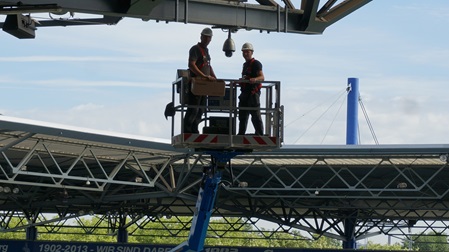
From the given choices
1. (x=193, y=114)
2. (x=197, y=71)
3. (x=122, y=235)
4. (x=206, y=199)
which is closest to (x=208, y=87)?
(x=197, y=71)

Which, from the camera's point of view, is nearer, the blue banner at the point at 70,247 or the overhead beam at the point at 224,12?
the overhead beam at the point at 224,12

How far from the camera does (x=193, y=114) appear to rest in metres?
15.2

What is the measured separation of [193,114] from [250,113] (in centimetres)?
105

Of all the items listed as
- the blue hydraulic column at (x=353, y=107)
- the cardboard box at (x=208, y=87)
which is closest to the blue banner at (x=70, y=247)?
the blue hydraulic column at (x=353, y=107)

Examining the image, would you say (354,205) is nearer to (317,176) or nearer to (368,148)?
(317,176)

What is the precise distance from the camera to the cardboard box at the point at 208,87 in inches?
591

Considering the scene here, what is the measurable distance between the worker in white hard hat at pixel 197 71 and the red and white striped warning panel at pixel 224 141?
16 centimetres

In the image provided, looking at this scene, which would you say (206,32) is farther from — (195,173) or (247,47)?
(195,173)

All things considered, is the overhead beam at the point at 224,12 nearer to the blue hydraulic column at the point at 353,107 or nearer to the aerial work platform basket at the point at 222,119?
the aerial work platform basket at the point at 222,119

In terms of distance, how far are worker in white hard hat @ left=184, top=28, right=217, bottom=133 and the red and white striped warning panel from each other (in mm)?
158

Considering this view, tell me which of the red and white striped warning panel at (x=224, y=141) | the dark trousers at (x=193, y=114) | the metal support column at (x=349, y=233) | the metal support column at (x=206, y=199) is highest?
the metal support column at (x=349, y=233)

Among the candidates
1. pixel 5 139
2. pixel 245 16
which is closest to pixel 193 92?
pixel 245 16

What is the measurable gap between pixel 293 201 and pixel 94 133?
51.9 ft

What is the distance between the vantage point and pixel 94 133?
26719mm
